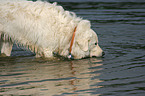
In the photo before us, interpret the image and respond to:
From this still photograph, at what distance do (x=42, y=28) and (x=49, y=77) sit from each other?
1.36 metres

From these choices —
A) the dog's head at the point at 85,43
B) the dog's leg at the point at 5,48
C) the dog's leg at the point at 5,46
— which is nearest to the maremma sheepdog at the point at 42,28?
the dog's head at the point at 85,43

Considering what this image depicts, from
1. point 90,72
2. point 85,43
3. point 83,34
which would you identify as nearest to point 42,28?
point 83,34

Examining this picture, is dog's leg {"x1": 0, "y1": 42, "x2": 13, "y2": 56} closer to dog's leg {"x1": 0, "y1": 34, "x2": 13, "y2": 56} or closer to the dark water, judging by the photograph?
dog's leg {"x1": 0, "y1": 34, "x2": 13, "y2": 56}

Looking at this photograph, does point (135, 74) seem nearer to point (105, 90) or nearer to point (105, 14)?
point (105, 90)

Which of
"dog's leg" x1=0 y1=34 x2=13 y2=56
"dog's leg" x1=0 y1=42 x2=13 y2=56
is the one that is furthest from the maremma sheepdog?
"dog's leg" x1=0 y1=42 x2=13 y2=56

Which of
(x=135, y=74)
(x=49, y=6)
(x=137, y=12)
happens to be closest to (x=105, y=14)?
(x=137, y=12)

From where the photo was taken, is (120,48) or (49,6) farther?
(120,48)

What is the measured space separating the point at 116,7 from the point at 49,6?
916cm

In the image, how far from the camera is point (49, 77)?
18.6ft

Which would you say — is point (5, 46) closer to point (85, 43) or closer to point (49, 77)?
point (85, 43)

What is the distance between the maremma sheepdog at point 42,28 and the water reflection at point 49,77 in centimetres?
39

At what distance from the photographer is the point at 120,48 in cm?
809

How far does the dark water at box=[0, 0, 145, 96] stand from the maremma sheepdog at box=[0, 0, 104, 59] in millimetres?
463

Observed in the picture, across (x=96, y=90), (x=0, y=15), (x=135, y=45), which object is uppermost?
(x=0, y=15)
